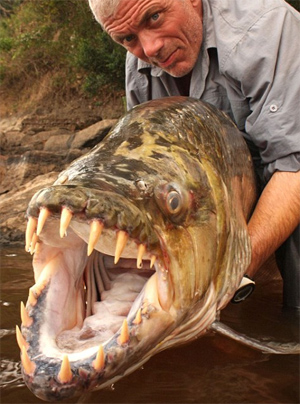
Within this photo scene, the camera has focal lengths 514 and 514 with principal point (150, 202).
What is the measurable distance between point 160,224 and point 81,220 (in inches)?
13.1

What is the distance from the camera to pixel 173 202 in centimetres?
190

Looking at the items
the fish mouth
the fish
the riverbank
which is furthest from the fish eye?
the riverbank

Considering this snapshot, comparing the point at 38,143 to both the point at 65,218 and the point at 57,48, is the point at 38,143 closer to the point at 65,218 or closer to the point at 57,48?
the point at 57,48

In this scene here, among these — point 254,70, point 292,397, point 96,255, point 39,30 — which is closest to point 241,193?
point 254,70

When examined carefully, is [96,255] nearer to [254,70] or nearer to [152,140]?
[152,140]

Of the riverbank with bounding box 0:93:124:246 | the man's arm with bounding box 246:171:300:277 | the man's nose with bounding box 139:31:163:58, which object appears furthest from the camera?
the riverbank with bounding box 0:93:124:246

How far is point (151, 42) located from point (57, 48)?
12628 mm

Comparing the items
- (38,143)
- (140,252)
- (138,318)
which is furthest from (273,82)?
(38,143)

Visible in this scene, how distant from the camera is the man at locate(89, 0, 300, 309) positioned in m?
2.73

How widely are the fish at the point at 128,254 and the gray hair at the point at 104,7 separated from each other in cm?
104

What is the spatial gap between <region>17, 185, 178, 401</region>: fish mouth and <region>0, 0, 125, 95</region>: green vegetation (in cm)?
1108

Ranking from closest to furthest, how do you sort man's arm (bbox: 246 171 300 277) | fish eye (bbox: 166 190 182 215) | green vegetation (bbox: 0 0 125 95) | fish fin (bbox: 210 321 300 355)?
fish eye (bbox: 166 190 182 215), fish fin (bbox: 210 321 300 355), man's arm (bbox: 246 171 300 277), green vegetation (bbox: 0 0 125 95)

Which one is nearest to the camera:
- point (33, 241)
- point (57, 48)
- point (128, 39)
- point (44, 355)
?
point (44, 355)

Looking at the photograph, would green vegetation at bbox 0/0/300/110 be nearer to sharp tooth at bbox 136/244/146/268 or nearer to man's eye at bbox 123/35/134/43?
man's eye at bbox 123/35/134/43
